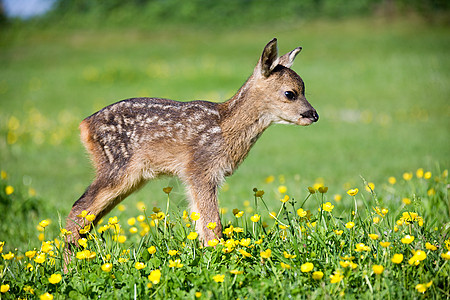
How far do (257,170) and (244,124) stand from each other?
6.11 meters

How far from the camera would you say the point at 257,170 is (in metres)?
10.6

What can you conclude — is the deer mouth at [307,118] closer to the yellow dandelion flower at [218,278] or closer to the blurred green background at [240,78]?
the blurred green background at [240,78]

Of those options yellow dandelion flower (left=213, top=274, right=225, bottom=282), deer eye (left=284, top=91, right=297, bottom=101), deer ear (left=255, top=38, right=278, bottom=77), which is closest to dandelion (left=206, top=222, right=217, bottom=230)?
yellow dandelion flower (left=213, top=274, right=225, bottom=282)

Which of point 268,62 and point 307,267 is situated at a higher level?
point 268,62

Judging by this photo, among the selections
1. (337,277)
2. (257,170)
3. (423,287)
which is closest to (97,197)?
(337,277)

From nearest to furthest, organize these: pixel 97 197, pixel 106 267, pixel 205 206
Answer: pixel 106 267 < pixel 205 206 < pixel 97 197

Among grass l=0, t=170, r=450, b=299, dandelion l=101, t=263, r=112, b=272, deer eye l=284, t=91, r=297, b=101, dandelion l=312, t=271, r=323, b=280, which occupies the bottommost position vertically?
grass l=0, t=170, r=450, b=299

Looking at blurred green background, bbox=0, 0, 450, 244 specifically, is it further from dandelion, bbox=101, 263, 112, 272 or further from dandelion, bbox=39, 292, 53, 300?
dandelion, bbox=39, 292, 53, 300

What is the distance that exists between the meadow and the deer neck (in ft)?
1.53

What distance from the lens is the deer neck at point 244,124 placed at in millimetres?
4574

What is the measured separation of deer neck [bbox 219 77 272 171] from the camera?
Result: 15.0 ft

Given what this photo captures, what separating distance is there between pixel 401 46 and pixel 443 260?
2322 centimetres

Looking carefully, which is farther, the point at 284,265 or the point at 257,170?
the point at 257,170

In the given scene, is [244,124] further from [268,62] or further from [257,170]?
[257,170]
